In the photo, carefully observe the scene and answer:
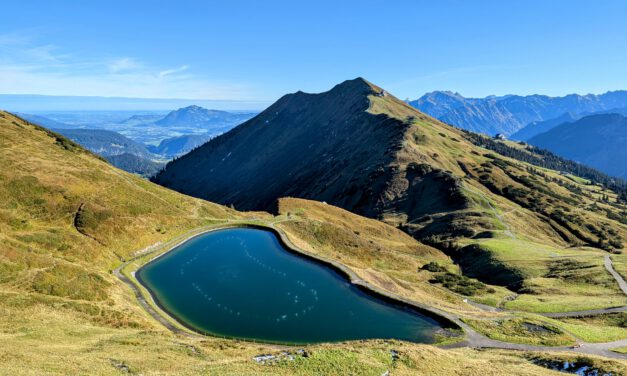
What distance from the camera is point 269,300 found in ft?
216

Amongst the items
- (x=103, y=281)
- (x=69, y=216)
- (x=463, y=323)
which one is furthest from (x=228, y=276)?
(x=463, y=323)

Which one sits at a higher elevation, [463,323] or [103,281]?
[463,323]

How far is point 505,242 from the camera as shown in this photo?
146 m

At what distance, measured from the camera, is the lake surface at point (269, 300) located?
57.0 metres

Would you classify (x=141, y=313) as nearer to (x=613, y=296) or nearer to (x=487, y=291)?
(x=487, y=291)

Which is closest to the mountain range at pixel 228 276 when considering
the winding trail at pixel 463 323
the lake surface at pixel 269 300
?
the winding trail at pixel 463 323

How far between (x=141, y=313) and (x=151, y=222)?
44.2 meters

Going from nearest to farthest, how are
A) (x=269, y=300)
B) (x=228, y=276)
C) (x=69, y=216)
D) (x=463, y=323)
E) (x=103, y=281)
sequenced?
(x=463, y=323) → (x=103, y=281) → (x=269, y=300) → (x=228, y=276) → (x=69, y=216)

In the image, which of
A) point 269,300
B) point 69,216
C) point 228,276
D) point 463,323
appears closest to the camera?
point 463,323

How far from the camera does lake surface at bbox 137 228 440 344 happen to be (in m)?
57.0

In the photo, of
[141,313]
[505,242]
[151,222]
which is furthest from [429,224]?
[141,313]

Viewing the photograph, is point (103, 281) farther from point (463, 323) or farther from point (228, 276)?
point (463, 323)

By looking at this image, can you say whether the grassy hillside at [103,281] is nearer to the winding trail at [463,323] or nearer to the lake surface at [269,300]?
the winding trail at [463,323]

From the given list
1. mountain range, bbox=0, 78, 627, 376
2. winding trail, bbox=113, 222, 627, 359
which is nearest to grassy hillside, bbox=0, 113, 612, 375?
mountain range, bbox=0, 78, 627, 376
